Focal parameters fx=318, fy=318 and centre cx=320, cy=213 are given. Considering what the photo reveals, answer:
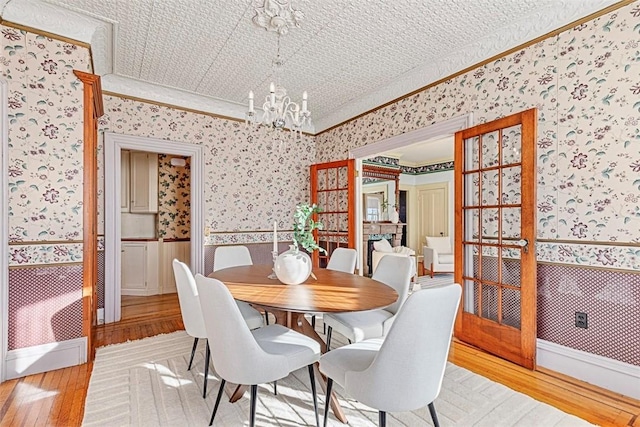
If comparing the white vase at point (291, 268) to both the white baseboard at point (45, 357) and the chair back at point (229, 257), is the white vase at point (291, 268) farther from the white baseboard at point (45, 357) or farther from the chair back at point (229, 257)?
the white baseboard at point (45, 357)

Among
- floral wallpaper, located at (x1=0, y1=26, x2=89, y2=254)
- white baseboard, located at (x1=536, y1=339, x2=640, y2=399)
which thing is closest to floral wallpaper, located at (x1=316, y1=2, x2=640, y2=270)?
white baseboard, located at (x1=536, y1=339, x2=640, y2=399)

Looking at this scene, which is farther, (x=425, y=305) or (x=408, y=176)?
(x=408, y=176)

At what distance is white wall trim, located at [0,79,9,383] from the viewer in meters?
2.25

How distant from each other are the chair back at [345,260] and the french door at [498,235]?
985 millimetres

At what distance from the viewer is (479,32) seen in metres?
2.67

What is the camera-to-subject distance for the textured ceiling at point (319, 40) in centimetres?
235

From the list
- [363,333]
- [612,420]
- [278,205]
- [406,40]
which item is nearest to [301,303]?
[363,333]

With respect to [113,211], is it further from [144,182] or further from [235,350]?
[235,350]

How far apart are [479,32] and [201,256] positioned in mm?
3844

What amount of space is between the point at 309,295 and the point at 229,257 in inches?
64.9

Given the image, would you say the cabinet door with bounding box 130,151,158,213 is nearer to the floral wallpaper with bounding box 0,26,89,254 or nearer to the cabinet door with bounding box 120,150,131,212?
the cabinet door with bounding box 120,150,131,212

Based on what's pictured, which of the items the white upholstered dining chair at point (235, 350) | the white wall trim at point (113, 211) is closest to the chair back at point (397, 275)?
the white upholstered dining chair at point (235, 350)

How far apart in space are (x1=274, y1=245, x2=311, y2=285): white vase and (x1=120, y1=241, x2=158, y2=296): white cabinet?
11.6ft

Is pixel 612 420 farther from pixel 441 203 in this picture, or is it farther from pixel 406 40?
pixel 441 203
